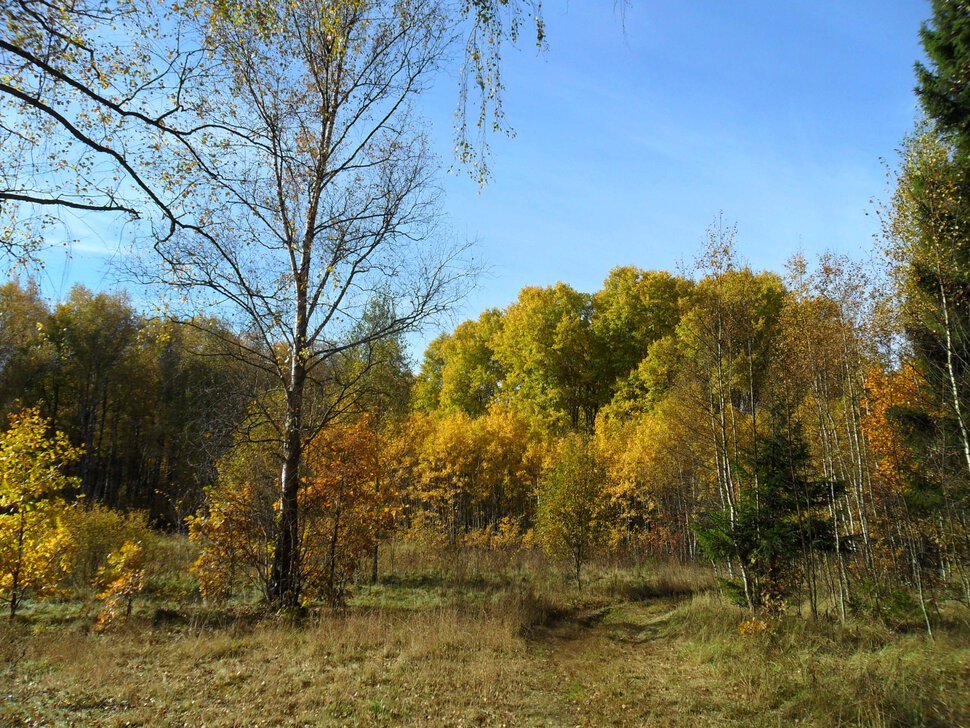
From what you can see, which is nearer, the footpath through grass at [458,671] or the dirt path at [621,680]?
the footpath through grass at [458,671]

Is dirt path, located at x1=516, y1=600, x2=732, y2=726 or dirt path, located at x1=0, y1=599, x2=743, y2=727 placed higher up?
dirt path, located at x1=0, y1=599, x2=743, y2=727

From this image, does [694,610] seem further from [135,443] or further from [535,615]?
[135,443]

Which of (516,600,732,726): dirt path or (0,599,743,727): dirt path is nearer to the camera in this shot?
(0,599,743,727): dirt path

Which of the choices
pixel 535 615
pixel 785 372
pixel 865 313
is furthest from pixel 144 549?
pixel 865 313

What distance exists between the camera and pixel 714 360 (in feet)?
47.3

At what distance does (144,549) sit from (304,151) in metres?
11.6

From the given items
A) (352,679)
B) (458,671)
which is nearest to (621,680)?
(458,671)

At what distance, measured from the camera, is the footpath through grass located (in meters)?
5.97

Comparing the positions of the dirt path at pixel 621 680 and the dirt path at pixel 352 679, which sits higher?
the dirt path at pixel 352 679

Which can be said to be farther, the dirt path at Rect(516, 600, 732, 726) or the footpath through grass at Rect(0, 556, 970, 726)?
the dirt path at Rect(516, 600, 732, 726)

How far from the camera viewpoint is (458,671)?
7.83 m

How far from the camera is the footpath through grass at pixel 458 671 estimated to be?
19.6 feet

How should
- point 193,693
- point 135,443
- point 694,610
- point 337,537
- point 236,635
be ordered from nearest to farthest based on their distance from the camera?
1. point 193,693
2. point 236,635
3. point 337,537
4. point 694,610
5. point 135,443

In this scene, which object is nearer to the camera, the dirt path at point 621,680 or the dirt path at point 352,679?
the dirt path at point 352,679
